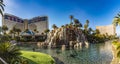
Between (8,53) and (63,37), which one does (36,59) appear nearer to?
(8,53)

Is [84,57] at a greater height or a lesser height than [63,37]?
lesser

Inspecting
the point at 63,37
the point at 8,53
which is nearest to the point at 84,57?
the point at 8,53

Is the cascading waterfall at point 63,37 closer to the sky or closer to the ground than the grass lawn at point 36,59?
closer to the sky

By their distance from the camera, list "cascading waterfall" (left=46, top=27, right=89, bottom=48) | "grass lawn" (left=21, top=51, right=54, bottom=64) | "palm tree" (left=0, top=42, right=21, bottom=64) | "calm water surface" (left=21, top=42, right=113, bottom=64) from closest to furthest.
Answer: "palm tree" (left=0, top=42, right=21, bottom=64) < "grass lawn" (left=21, top=51, right=54, bottom=64) < "calm water surface" (left=21, top=42, right=113, bottom=64) < "cascading waterfall" (left=46, top=27, right=89, bottom=48)

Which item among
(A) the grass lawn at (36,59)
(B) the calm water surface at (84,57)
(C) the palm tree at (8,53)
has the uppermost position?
(C) the palm tree at (8,53)

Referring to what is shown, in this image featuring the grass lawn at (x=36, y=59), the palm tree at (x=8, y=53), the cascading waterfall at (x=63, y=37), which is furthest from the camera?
the cascading waterfall at (x=63, y=37)

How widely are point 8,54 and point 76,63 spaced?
25123 millimetres

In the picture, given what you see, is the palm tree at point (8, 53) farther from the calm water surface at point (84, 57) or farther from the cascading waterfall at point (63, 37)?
the cascading waterfall at point (63, 37)

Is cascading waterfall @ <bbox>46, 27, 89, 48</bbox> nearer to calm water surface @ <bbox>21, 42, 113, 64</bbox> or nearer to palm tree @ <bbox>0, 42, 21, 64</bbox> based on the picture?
calm water surface @ <bbox>21, 42, 113, 64</bbox>

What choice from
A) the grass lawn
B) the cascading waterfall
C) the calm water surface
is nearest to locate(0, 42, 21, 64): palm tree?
the grass lawn

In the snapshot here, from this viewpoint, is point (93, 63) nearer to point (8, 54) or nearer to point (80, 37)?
point (8, 54)

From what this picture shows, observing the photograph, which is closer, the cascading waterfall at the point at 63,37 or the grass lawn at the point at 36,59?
the grass lawn at the point at 36,59

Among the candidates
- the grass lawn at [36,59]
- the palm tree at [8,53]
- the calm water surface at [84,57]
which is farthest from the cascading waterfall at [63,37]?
the palm tree at [8,53]

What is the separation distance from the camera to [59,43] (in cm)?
13650
